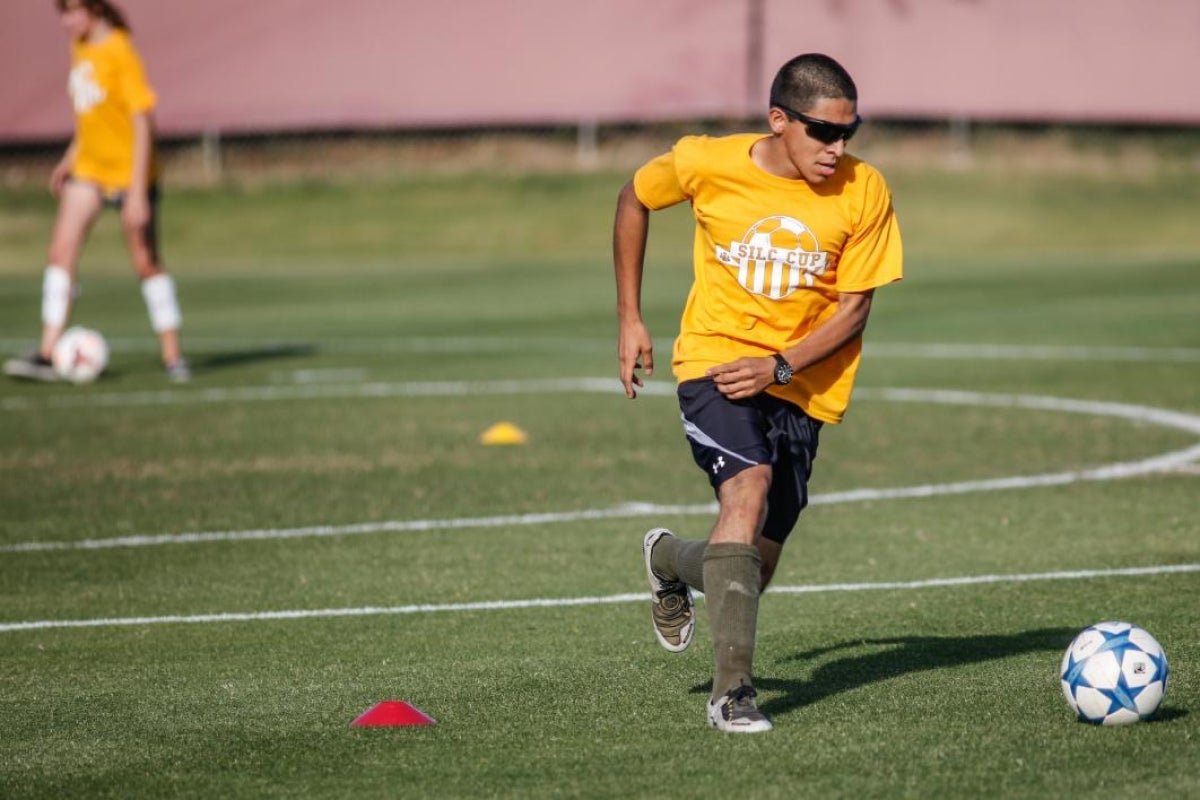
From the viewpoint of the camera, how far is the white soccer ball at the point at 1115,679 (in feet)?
17.1

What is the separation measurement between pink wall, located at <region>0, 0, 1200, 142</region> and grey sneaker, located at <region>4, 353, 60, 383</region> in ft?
45.8

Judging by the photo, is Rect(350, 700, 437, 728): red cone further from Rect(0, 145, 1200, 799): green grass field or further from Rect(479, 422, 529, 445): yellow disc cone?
Rect(479, 422, 529, 445): yellow disc cone

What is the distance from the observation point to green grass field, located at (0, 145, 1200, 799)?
5070mm

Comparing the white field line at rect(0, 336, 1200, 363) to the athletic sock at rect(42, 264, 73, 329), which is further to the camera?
the white field line at rect(0, 336, 1200, 363)

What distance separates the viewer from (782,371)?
18.5 feet

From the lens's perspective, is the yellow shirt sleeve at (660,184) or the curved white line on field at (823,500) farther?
the curved white line on field at (823,500)

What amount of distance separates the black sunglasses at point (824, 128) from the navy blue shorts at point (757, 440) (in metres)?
0.79

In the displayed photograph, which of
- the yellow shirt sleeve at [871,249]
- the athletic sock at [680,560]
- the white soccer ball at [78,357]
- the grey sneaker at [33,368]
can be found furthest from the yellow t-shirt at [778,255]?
the grey sneaker at [33,368]

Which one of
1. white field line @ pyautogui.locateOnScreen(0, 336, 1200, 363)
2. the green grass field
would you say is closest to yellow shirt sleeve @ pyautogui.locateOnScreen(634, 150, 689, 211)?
the green grass field

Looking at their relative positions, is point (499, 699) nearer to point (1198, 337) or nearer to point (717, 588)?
point (717, 588)

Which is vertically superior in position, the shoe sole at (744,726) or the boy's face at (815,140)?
the boy's face at (815,140)

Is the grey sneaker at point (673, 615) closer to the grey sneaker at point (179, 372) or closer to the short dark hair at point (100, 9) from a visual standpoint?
the grey sneaker at point (179, 372)

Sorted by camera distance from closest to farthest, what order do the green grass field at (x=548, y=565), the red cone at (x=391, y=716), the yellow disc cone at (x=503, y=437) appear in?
the green grass field at (x=548, y=565) → the red cone at (x=391, y=716) → the yellow disc cone at (x=503, y=437)

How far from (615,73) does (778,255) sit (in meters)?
22.2
